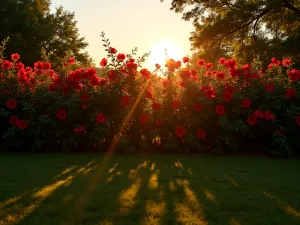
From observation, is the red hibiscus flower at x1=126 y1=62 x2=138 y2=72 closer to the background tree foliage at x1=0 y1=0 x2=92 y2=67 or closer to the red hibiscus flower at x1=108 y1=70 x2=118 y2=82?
the red hibiscus flower at x1=108 y1=70 x2=118 y2=82

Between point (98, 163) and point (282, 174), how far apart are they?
10.9 feet

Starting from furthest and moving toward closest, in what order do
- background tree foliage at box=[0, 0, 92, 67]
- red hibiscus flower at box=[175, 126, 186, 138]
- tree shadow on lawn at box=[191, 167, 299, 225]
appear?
background tree foliage at box=[0, 0, 92, 67] < red hibiscus flower at box=[175, 126, 186, 138] < tree shadow on lawn at box=[191, 167, 299, 225]

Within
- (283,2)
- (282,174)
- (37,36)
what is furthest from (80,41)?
(282,174)

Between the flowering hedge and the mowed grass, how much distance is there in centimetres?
115

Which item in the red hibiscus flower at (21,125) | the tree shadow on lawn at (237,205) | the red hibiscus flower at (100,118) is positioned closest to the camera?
the tree shadow on lawn at (237,205)

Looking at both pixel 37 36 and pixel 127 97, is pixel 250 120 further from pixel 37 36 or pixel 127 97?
pixel 37 36

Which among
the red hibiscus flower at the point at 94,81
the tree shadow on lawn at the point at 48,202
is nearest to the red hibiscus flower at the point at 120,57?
the red hibiscus flower at the point at 94,81

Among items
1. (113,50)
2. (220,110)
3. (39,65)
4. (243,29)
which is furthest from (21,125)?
(243,29)

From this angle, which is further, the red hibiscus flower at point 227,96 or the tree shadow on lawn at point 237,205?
the red hibiscus flower at point 227,96

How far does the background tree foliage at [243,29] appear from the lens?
2031 centimetres

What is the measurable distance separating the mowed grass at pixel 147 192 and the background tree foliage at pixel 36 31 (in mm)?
26368

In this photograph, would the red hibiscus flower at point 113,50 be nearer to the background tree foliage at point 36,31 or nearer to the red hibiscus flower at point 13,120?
the red hibiscus flower at point 13,120

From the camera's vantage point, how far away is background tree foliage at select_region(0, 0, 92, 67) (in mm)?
33366

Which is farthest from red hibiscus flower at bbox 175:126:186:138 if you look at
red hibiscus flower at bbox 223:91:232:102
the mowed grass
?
red hibiscus flower at bbox 223:91:232:102
